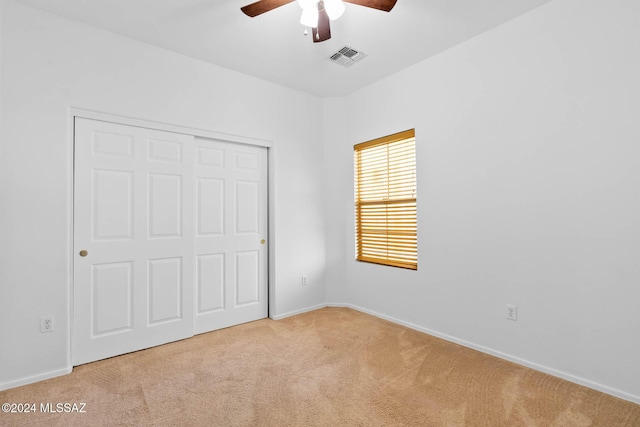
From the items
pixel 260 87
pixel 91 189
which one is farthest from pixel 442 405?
pixel 260 87

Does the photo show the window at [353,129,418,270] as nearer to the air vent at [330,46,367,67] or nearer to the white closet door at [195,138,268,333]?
the air vent at [330,46,367,67]

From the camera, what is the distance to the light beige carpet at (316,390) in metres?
1.87

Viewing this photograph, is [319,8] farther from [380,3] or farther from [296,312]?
[296,312]

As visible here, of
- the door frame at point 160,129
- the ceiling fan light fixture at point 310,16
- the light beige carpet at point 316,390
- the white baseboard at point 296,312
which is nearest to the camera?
the light beige carpet at point 316,390

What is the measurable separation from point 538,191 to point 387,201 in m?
1.54

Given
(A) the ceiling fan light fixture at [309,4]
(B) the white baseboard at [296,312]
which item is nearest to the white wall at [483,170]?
(B) the white baseboard at [296,312]

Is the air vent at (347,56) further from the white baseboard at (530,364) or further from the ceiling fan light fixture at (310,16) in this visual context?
the white baseboard at (530,364)

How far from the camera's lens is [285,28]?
8.79 feet

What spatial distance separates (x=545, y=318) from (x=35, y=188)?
402 centimetres

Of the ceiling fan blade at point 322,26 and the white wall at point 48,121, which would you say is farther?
the white wall at point 48,121

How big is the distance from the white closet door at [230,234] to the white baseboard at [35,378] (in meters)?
1.07

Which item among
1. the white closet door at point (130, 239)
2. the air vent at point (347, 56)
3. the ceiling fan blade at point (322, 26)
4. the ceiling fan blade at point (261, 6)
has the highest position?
the air vent at point (347, 56)

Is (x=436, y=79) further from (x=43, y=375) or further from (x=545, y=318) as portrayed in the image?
(x=43, y=375)

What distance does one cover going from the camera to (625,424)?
5.90 ft
